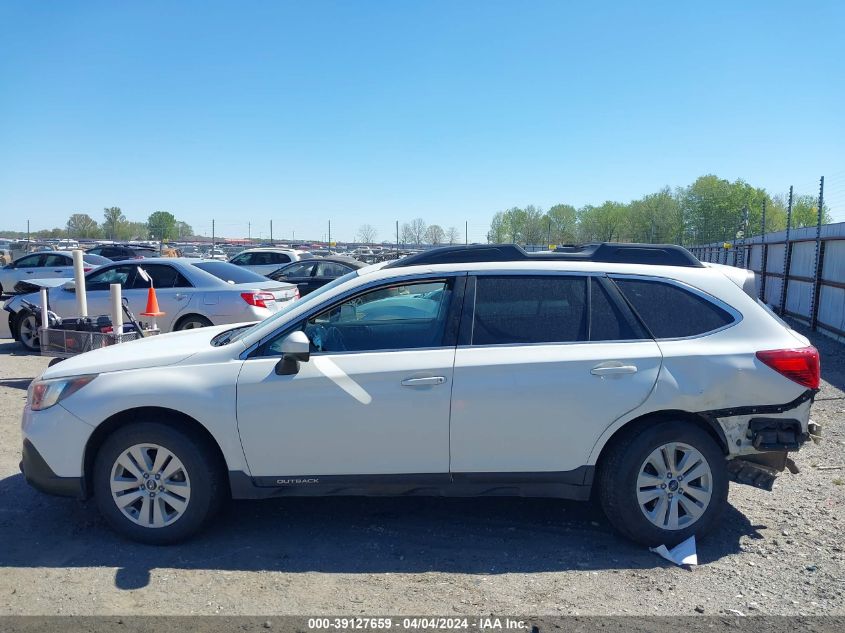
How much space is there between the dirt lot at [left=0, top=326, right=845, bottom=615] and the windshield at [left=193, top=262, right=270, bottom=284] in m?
5.67

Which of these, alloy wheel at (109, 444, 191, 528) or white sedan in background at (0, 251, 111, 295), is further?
white sedan in background at (0, 251, 111, 295)

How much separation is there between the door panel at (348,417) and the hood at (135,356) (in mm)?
558

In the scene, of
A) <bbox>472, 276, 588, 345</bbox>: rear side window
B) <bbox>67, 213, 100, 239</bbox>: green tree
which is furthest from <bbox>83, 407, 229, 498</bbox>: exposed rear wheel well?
<bbox>67, 213, 100, 239</bbox>: green tree

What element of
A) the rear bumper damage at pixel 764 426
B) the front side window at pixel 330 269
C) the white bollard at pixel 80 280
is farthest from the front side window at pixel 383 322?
the front side window at pixel 330 269

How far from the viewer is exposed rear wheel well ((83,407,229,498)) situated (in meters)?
→ 4.25

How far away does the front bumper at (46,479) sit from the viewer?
14.0ft

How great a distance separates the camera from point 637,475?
163 inches

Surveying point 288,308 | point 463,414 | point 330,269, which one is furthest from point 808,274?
point 288,308

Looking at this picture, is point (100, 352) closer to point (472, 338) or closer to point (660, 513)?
point (472, 338)

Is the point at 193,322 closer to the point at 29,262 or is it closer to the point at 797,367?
the point at 797,367

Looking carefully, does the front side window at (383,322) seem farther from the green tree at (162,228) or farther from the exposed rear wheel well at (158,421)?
the green tree at (162,228)

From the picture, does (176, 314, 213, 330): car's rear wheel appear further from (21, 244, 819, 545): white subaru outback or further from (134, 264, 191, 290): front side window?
(21, 244, 819, 545): white subaru outback

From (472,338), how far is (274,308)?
6568 mm

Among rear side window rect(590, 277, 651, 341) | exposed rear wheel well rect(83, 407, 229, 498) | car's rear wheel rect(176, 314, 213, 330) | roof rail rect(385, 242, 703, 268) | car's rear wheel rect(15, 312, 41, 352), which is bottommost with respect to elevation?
car's rear wheel rect(15, 312, 41, 352)
